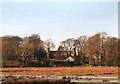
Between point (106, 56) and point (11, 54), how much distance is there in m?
3.66

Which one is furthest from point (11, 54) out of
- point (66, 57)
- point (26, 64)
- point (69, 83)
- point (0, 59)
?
point (69, 83)

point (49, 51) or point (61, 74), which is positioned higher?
point (49, 51)

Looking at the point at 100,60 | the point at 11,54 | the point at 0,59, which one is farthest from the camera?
the point at 100,60

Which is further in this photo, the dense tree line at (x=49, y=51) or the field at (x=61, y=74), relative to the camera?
the dense tree line at (x=49, y=51)

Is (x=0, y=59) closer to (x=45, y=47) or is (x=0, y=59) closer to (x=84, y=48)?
(x=45, y=47)

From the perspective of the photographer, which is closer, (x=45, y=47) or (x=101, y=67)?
(x=101, y=67)

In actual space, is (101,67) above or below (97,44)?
below

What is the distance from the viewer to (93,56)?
1179cm

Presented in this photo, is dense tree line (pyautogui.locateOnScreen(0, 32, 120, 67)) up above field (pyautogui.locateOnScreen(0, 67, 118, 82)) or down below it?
above

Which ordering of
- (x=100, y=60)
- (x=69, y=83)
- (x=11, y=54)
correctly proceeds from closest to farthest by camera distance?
(x=69, y=83), (x=11, y=54), (x=100, y=60)

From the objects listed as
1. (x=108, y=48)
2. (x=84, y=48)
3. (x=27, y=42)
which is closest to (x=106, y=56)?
(x=108, y=48)

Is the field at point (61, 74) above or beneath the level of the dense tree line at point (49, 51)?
beneath

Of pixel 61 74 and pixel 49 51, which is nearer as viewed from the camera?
pixel 61 74

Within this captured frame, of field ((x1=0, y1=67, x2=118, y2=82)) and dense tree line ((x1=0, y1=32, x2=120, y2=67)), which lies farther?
dense tree line ((x1=0, y1=32, x2=120, y2=67))
